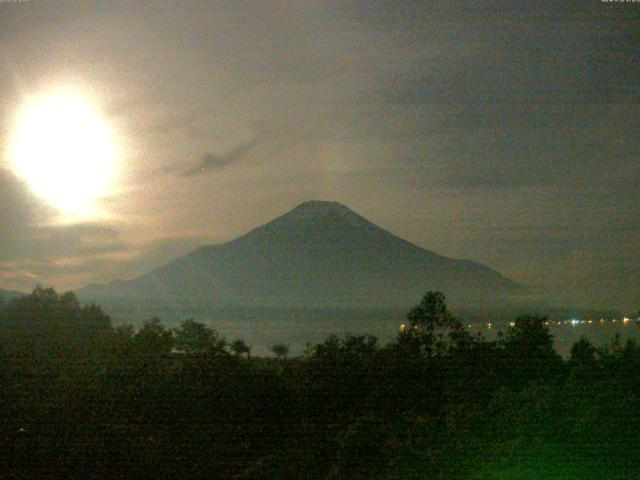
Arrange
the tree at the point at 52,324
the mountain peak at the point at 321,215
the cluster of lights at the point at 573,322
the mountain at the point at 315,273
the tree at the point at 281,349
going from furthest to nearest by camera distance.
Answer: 1. the mountain peak at the point at 321,215
2. the mountain at the point at 315,273
3. the tree at the point at 281,349
4. the tree at the point at 52,324
5. the cluster of lights at the point at 573,322

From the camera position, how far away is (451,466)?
330 centimetres

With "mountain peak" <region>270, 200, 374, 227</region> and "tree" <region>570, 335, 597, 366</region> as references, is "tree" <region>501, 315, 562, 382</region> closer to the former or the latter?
"tree" <region>570, 335, 597, 366</region>

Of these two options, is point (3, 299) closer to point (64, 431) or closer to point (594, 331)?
point (64, 431)

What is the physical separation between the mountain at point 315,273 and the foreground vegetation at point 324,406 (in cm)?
1147

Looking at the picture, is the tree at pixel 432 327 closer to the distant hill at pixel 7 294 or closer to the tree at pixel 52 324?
the tree at pixel 52 324

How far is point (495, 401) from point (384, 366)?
239 cm

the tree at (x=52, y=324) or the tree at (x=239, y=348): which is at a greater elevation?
the tree at (x=52, y=324)

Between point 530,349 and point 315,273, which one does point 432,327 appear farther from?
point 315,273

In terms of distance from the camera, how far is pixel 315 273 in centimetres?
2889

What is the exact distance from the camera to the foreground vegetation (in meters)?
3.46

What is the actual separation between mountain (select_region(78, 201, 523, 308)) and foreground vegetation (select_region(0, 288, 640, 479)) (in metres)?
11.5

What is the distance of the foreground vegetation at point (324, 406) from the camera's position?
3463 mm

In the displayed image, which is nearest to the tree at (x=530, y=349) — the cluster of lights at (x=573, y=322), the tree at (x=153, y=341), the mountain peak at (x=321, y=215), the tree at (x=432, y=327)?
the cluster of lights at (x=573, y=322)

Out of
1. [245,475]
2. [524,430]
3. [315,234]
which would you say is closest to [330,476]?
[245,475]
